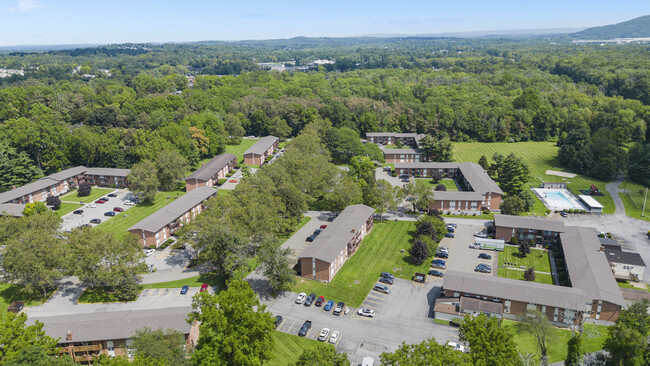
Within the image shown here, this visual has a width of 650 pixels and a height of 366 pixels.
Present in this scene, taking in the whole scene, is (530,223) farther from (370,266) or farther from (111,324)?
(111,324)

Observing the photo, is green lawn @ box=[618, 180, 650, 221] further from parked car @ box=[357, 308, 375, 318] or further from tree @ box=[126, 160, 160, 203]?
tree @ box=[126, 160, 160, 203]

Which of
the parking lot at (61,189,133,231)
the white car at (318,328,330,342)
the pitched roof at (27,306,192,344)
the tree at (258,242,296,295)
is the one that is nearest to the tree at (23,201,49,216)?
the parking lot at (61,189,133,231)

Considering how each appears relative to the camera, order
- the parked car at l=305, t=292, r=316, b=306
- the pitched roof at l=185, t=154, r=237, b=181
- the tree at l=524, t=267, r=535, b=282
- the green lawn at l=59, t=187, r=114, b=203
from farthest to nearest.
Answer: the pitched roof at l=185, t=154, r=237, b=181 → the green lawn at l=59, t=187, r=114, b=203 → the tree at l=524, t=267, r=535, b=282 → the parked car at l=305, t=292, r=316, b=306

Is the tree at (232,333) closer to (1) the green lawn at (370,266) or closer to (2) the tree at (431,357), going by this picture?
(2) the tree at (431,357)

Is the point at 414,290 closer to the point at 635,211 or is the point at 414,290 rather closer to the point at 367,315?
the point at 367,315

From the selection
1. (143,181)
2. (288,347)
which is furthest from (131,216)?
(288,347)

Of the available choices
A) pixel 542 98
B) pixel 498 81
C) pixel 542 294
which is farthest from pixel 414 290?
pixel 498 81
